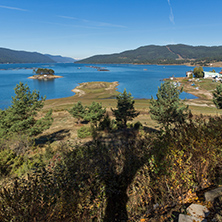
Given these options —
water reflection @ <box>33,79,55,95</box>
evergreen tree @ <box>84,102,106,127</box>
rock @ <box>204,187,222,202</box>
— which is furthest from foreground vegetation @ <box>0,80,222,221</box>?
water reflection @ <box>33,79,55,95</box>

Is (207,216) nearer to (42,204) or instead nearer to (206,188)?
(206,188)

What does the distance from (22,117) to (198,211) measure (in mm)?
21356

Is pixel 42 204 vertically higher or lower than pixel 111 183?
higher

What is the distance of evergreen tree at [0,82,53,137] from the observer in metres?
18.9

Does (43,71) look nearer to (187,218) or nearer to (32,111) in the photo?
(32,111)

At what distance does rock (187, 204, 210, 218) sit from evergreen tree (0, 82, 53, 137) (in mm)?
18878

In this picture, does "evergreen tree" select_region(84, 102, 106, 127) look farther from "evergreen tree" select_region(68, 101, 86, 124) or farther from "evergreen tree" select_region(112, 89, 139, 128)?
"evergreen tree" select_region(112, 89, 139, 128)

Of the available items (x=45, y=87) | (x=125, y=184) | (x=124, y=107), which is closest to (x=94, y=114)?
(x=124, y=107)

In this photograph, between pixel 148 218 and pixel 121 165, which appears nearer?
pixel 148 218

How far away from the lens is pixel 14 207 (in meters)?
2.90

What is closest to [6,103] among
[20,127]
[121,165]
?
[20,127]

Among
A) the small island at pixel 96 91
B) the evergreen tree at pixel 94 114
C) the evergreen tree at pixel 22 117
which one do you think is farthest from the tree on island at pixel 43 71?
the evergreen tree at pixel 22 117

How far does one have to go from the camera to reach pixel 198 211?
10.2ft

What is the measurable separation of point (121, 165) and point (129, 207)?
1.30 m
